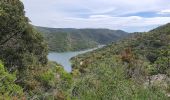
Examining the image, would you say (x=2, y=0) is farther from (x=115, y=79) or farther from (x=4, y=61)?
(x=115, y=79)

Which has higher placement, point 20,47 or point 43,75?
point 20,47

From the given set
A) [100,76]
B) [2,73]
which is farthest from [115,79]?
[2,73]

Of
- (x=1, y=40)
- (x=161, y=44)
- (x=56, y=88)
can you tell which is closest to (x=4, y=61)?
(x=1, y=40)

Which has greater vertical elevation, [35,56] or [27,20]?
[27,20]

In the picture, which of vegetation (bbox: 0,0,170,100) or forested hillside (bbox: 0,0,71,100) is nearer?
vegetation (bbox: 0,0,170,100)

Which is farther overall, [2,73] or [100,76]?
[2,73]

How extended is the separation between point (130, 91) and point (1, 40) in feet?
39.8

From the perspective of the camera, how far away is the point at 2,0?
2544 cm

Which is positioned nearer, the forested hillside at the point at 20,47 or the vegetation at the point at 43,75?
the vegetation at the point at 43,75

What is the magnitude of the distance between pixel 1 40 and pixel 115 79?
11678mm

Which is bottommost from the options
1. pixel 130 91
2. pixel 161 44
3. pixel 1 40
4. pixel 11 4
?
pixel 161 44

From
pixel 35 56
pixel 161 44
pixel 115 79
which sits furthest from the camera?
pixel 161 44

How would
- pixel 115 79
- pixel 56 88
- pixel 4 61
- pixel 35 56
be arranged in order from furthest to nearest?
pixel 56 88, pixel 35 56, pixel 4 61, pixel 115 79

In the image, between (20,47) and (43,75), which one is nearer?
(20,47)
